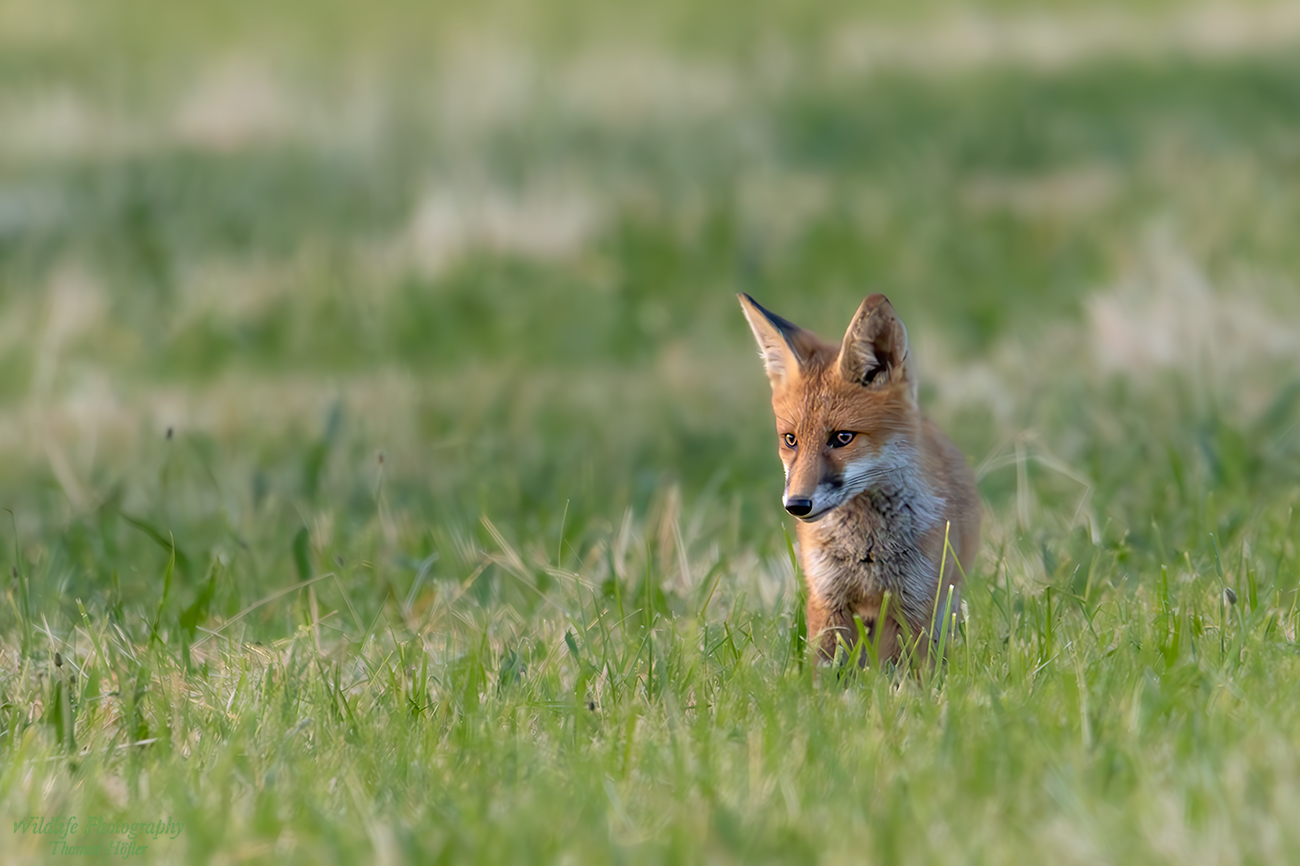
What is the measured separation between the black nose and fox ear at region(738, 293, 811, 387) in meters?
0.52

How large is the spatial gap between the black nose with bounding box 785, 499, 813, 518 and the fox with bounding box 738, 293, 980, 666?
143 millimetres

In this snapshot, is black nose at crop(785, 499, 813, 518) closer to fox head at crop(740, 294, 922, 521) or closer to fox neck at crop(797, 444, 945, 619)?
fox head at crop(740, 294, 922, 521)

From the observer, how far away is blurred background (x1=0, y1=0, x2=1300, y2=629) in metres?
6.88

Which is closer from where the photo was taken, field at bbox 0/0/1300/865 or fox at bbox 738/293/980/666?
field at bbox 0/0/1300/865

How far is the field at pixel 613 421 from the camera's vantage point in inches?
122

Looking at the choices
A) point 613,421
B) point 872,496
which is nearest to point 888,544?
point 872,496

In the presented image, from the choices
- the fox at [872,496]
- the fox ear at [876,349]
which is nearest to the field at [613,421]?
the fox at [872,496]

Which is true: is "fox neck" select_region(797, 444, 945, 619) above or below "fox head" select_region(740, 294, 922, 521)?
below

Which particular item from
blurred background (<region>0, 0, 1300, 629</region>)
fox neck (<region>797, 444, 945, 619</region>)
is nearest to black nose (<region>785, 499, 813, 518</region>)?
fox neck (<region>797, 444, 945, 619</region>)

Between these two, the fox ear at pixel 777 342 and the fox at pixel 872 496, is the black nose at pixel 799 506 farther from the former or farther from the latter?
the fox ear at pixel 777 342

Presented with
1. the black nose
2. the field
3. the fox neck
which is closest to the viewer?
the field

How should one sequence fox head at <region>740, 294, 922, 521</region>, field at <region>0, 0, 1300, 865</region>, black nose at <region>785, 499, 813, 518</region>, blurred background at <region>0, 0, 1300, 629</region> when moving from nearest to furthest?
field at <region>0, 0, 1300, 865</region>, black nose at <region>785, 499, 813, 518</region>, fox head at <region>740, 294, 922, 521</region>, blurred background at <region>0, 0, 1300, 629</region>

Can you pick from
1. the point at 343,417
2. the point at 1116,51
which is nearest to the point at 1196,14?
the point at 1116,51

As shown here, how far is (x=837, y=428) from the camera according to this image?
12.8 feet
